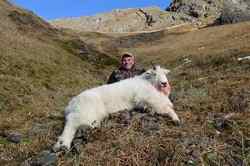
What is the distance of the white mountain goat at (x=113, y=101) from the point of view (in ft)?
30.0

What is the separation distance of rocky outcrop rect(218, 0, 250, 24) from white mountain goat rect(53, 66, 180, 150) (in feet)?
152

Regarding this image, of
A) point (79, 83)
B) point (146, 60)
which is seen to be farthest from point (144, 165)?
point (146, 60)

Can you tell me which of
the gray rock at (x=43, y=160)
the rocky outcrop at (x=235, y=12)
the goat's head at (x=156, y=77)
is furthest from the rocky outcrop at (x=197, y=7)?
the gray rock at (x=43, y=160)

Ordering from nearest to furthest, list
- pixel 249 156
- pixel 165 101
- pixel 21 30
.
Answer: pixel 249 156 → pixel 165 101 → pixel 21 30

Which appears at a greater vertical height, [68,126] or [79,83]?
[79,83]

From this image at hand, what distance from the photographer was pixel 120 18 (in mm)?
91688

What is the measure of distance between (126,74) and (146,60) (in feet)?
83.9

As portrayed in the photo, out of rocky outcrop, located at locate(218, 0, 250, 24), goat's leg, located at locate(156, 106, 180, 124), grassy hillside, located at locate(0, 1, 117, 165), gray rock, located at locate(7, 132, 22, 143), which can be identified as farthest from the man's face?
rocky outcrop, located at locate(218, 0, 250, 24)

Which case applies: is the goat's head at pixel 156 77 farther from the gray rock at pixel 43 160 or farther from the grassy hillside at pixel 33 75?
the gray rock at pixel 43 160

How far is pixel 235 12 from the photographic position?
56562 mm

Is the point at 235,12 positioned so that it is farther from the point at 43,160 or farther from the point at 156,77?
the point at 43,160

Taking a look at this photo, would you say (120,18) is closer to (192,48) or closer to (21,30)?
(192,48)

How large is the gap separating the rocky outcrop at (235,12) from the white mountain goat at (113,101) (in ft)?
152

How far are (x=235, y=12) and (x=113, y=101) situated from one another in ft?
161
